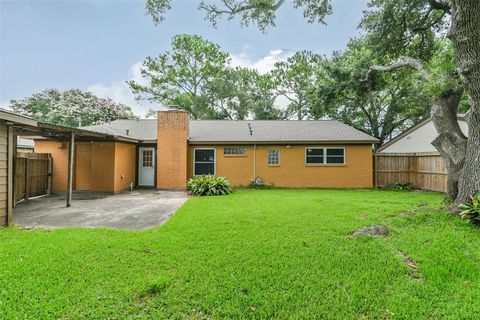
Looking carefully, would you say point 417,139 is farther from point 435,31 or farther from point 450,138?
point 450,138

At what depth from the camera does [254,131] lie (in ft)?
46.9

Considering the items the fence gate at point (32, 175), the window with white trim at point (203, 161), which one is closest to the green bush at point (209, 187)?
the window with white trim at point (203, 161)

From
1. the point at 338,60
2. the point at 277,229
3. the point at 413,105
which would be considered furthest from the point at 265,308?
the point at 413,105

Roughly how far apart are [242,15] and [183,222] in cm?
861

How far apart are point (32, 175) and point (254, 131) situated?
405 inches

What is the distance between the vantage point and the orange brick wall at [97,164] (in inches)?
425

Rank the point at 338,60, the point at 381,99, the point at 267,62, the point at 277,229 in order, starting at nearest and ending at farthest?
1. the point at 277,229
2. the point at 338,60
3. the point at 381,99
4. the point at 267,62

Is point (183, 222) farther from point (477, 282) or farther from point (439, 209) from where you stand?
point (439, 209)

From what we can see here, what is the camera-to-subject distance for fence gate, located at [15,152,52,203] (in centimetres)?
849

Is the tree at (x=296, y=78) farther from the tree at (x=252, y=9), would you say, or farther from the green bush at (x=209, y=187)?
the green bush at (x=209, y=187)

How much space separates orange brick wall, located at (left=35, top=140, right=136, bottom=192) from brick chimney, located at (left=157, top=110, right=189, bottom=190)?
1.80 m

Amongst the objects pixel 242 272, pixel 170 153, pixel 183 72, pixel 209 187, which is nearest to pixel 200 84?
pixel 183 72

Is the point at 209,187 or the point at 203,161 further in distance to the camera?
the point at 203,161

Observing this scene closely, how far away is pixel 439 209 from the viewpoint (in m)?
6.65
